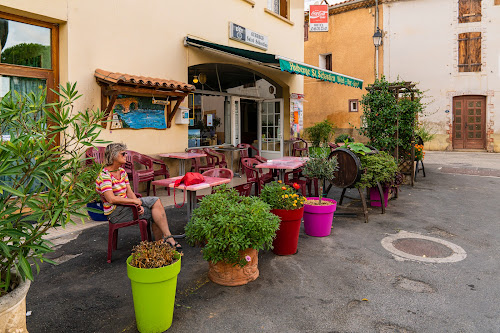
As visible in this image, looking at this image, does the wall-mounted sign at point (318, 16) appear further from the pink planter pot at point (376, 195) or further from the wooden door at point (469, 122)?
the wooden door at point (469, 122)

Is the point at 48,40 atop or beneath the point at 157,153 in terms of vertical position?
atop

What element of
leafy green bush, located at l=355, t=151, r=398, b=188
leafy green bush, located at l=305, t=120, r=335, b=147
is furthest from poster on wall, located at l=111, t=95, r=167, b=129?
leafy green bush, located at l=305, t=120, r=335, b=147

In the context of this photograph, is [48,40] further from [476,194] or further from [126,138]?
[476,194]

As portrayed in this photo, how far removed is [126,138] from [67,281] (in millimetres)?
4158

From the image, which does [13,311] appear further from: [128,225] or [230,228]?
[128,225]

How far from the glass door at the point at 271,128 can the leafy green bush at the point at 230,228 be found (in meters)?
9.21

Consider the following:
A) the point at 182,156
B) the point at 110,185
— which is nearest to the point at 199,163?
the point at 182,156

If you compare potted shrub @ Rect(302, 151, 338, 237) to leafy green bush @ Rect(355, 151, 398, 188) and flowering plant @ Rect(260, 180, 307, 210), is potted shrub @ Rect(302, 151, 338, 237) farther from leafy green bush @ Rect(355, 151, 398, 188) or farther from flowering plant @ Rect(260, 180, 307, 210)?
leafy green bush @ Rect(355, 151, 398, 188)

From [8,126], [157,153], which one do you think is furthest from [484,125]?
[8,126]

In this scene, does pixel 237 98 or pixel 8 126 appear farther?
pixel 237 98

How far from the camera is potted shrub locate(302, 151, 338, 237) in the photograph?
4547 mm

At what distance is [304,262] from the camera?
12.5 ft

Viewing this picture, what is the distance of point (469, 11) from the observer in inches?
722

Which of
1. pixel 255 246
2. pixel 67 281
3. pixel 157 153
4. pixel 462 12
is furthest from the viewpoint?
pixel 462 12
